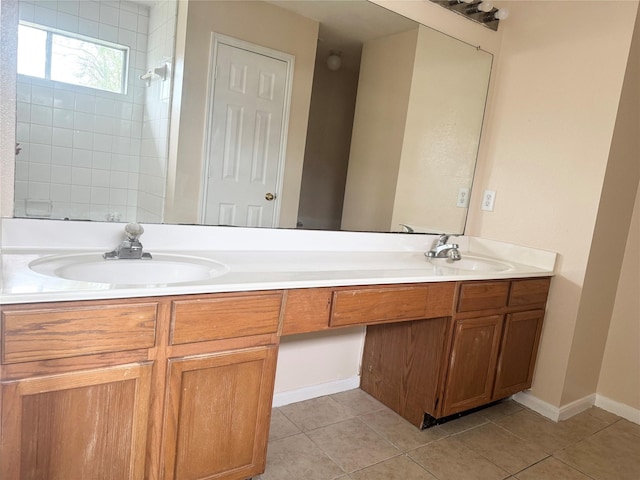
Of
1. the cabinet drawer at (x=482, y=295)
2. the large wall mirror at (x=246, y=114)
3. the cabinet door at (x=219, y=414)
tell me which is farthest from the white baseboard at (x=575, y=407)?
the cabinet door at (x=219, y=414)

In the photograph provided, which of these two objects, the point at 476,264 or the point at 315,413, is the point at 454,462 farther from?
the point at 476,264

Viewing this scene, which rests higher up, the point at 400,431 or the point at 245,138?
the point at 245,138

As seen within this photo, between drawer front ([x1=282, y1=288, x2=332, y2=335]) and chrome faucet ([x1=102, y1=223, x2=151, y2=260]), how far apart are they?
518mm

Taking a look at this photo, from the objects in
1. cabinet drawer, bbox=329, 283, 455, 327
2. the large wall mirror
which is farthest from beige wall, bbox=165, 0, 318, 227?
cabinet drawer, bbox=329, 283, 455, 327

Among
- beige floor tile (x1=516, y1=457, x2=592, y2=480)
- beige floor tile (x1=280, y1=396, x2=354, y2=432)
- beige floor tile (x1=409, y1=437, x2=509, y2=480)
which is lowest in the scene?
beige floor tile (x1=280, y1=396, x2=354, y2=432)

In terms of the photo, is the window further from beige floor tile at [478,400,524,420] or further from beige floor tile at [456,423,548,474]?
beige floor tile at [478,400,524,420]

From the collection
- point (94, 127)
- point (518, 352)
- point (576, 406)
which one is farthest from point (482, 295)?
point (94, 127)

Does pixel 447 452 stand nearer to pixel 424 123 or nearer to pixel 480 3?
pixel 424 123

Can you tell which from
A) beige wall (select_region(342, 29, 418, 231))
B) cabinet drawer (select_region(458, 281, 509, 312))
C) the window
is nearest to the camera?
the window

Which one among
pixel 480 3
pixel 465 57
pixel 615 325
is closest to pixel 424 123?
pixel 465 57

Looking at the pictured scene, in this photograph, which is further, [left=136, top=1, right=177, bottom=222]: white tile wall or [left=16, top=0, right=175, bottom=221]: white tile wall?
[left=136, top=1, right=177, bottom=222]: white tile wall

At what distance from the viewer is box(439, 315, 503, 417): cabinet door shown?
204 cm

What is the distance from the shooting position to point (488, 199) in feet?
8.68

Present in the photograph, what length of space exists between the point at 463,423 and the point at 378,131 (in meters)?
1.53
